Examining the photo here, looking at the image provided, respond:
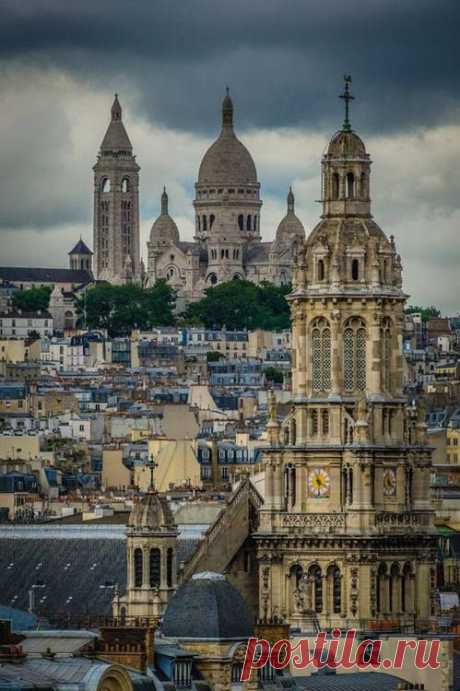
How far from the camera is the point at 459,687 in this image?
67625mm

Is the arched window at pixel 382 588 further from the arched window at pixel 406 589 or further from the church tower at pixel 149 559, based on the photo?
the church tower at pixel 149 559

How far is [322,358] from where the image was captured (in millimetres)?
77500

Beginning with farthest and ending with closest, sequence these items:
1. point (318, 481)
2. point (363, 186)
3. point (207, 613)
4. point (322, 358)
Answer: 1. point (363, 186)
2. point (322, 358)
3. point (318, 481)
4. point (207, 613)

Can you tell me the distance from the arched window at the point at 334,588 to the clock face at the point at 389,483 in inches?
66.6

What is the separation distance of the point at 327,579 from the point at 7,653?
70.5 ft

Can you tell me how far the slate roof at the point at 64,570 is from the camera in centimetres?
7969

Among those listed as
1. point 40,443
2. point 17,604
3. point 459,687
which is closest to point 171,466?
point 40,443

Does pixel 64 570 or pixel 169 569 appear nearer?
pixel 169 569

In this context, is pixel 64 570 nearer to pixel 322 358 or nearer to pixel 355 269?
pixel 322 358

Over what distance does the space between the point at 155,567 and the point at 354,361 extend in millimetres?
5270

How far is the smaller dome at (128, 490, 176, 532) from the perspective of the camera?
2968 inches

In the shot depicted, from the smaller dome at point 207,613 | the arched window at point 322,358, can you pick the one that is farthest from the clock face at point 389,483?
the smaller dome at point 207,613

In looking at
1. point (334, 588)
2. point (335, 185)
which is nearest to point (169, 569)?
point (334, 588)

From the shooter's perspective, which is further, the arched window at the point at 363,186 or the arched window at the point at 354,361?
the arched window at the point at 363,186
